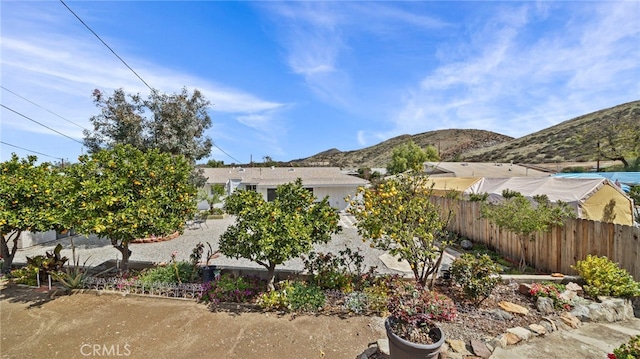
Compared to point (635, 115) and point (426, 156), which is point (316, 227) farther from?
point (635, 115)

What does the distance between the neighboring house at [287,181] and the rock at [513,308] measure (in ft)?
38.7

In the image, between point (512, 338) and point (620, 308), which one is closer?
point (512, 338)

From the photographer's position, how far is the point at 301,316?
466 cm

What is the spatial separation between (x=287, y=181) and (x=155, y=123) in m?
9.65

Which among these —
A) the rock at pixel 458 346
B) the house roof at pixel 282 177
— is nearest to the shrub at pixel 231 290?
the rock at pixel 458 346

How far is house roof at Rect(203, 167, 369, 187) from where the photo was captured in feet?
63.8

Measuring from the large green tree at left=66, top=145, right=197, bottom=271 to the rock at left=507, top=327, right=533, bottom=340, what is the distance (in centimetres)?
635

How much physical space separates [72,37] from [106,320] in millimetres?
6945

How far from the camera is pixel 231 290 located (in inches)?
206

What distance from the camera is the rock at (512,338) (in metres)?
3.81

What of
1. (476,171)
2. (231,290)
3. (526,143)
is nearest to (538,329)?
(231,290)

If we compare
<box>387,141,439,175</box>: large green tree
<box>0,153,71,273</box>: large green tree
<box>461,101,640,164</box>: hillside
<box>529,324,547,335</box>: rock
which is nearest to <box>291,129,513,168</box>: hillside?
<box>461,101,640,164</box>: hillside

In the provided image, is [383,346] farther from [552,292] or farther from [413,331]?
[552,292]

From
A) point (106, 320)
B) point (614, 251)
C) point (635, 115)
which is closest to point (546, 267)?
point (614, 251)
